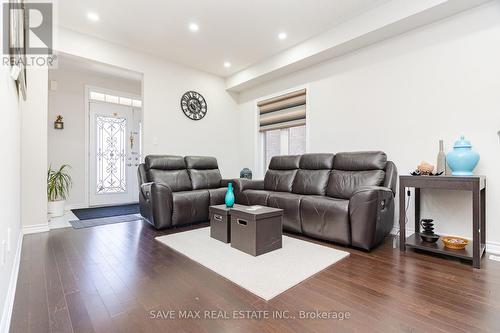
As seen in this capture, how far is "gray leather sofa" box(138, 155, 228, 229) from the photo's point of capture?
3.23 meters

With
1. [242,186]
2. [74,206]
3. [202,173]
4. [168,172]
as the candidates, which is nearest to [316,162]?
[242,186]

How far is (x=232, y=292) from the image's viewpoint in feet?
5.50

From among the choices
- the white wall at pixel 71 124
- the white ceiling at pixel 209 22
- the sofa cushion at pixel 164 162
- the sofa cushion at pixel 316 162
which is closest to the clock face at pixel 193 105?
the white ceiling at pixel 209 22

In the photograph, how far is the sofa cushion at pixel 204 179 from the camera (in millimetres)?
4117

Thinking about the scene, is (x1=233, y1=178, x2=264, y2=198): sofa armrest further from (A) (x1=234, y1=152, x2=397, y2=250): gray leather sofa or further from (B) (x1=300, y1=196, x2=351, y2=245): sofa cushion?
(B) (x1=300, y1=196, x2=351, y2=245): sofa cushion

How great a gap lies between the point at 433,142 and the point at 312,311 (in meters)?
2.53

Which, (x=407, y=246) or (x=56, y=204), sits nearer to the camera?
(x=407, y=246)

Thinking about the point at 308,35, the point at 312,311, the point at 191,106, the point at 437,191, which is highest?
the point at 308,35

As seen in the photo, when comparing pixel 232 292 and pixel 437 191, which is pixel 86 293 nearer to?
pixel 232 292

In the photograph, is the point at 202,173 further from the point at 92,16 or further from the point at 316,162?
the point at 92,16

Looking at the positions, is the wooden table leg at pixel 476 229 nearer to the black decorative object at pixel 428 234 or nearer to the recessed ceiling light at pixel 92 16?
the black decorative object at pixel 428 234

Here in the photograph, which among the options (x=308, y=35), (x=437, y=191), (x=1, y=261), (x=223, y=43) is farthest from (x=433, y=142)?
(x=1, y=261)

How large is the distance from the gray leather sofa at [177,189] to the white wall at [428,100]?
1946 millimetres

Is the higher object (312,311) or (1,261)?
(1,261)
